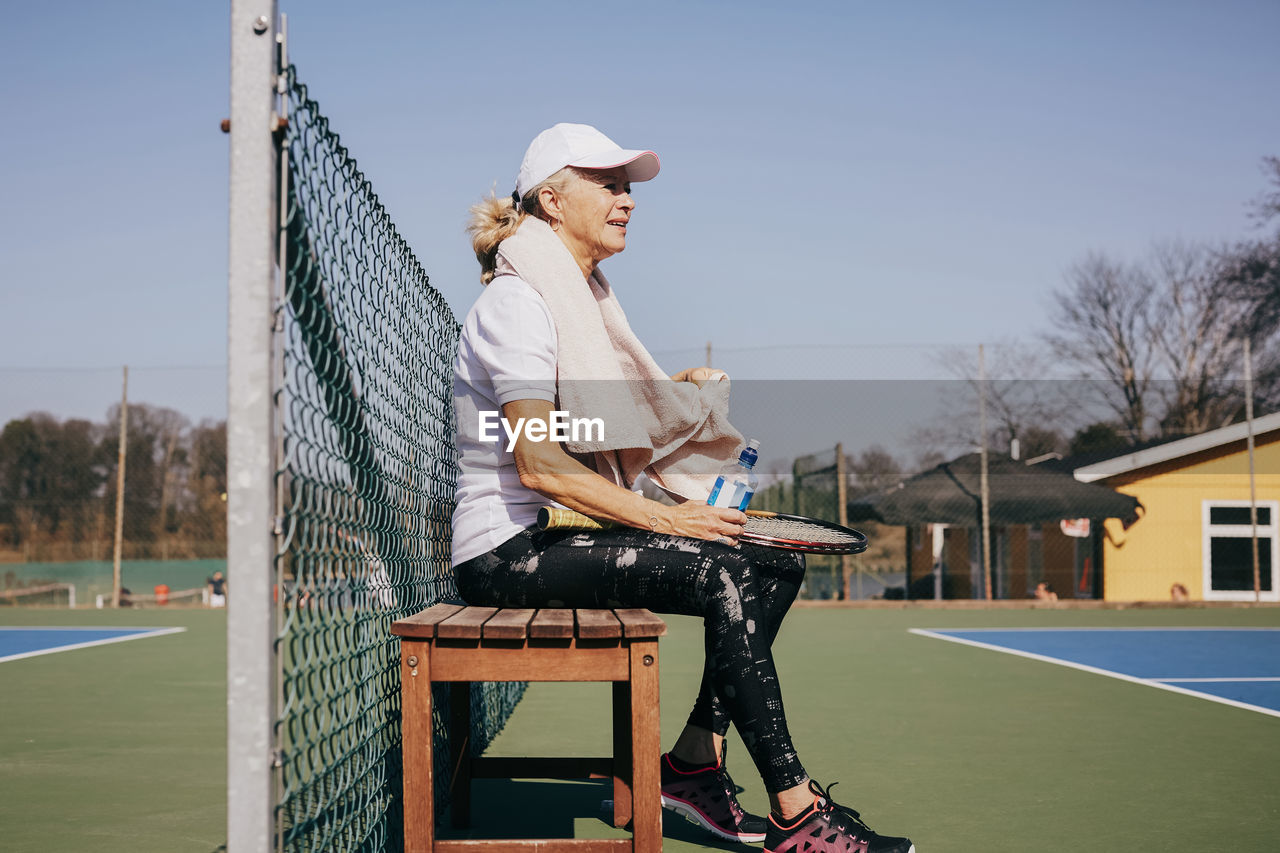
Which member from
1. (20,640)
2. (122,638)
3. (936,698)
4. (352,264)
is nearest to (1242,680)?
(936,698)

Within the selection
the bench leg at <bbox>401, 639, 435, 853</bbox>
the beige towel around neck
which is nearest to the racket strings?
the beige towel around neck

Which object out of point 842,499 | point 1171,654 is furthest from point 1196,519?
point 1171,654

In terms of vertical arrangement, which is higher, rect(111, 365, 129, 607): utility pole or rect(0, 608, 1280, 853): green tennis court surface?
rect(111, 365, 129, 607): utility pole

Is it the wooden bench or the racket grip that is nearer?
the wooden bench

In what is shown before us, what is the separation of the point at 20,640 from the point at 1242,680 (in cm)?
926

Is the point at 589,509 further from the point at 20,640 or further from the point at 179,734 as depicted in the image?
the point at 20,640

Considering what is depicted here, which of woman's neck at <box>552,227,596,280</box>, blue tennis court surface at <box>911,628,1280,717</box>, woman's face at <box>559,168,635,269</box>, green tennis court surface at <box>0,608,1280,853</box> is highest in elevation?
woman's face at <box>559,168,635,269</box>

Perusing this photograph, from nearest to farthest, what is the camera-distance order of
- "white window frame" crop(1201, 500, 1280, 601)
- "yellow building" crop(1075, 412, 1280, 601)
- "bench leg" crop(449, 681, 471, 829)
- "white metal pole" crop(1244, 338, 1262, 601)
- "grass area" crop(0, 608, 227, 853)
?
"grass area" crop(0, 608, 227, 853)
"bench leg" crop(449, 681, 471, 829)
"white metal pole" crop(1244, 338, 1262, 601)
"white window frame" crop(1201, 500, 1280, 601)
"yellow building" crop(1075, 412, 1280, 601)

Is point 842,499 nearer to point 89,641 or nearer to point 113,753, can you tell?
point 89,641

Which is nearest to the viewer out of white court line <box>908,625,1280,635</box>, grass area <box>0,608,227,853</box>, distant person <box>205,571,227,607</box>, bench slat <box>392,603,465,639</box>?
bench slat <box>392,603,465,639</box>

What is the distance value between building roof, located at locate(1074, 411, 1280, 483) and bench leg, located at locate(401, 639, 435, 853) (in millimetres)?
17083

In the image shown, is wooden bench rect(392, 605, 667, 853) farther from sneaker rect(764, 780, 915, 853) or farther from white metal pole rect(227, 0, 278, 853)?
white metal pole rect(227, 0, 278, 853)

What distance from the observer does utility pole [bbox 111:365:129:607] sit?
14.9m

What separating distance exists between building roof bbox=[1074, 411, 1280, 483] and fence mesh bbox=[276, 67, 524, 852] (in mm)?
16437
